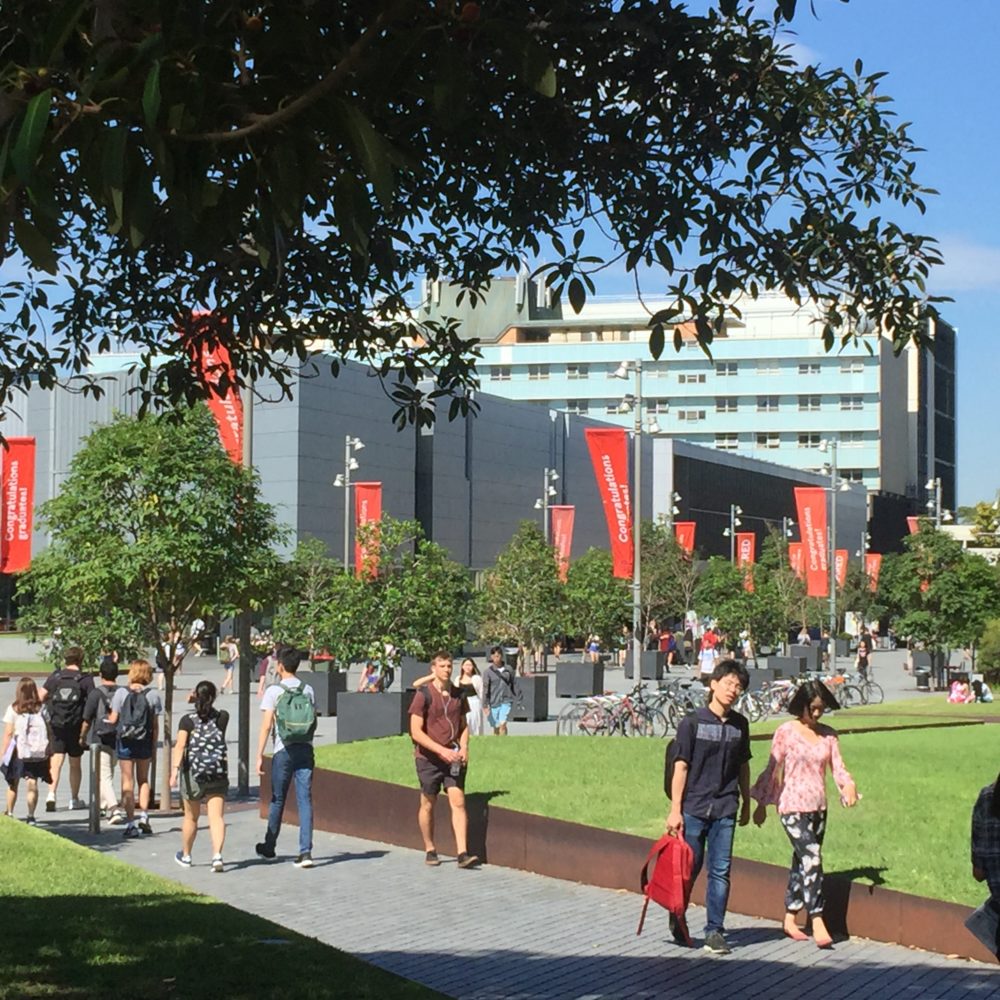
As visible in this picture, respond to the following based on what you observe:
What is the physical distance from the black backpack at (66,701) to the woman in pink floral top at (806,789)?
28.5ft

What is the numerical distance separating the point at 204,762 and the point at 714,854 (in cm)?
476

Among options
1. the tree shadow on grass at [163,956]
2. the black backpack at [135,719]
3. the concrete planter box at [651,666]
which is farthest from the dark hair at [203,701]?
the concrete planter box at [651,666]

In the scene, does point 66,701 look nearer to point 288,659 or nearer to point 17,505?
point 288,659

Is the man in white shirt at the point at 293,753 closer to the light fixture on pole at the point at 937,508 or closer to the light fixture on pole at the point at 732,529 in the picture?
the light fixture on pole at the point at 937,508

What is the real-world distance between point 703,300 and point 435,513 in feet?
224

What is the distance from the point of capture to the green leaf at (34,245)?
438 cm

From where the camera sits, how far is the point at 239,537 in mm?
18781

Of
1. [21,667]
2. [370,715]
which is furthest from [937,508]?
[370,715]

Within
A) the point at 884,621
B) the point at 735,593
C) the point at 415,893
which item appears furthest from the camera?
the point at 884,621

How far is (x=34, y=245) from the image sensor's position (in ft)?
14.4

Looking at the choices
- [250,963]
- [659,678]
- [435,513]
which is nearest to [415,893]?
[250,963]

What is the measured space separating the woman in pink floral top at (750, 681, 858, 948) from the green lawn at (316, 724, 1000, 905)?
0.68 meters

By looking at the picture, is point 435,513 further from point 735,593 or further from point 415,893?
point 415,893

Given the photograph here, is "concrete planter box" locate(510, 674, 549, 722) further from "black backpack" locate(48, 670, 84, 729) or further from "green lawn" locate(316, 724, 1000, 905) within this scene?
"black backpack" locate(48, 670, 84, 729)
